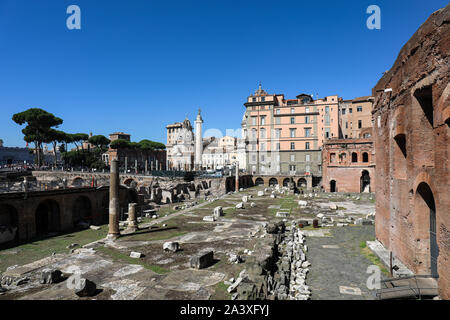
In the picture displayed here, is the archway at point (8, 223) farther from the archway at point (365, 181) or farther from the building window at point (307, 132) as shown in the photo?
the building window at point (307, 132)

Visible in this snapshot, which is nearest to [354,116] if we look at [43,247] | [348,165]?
[348,165]

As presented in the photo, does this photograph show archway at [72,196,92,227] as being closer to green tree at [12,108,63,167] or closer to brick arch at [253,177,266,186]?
brick arch at [253,177,266,186]

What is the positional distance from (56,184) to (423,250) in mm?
22058

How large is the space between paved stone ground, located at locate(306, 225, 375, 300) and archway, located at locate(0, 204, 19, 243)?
17078 mm

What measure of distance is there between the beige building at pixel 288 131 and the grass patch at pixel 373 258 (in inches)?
1383

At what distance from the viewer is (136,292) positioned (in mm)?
8836

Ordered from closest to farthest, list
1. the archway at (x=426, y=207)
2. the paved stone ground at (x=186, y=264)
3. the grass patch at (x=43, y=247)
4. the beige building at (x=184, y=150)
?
the archway at (x=426, y=207) < the paved stone ground at (x=186, y=264) < the grass patch at (x=43, y=247) < the beige building at (x=184, y=150)

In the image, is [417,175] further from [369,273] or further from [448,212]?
[369,273]

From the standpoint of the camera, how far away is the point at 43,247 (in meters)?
14.9

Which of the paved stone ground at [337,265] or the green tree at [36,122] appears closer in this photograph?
the paved stone ground at [337,265]

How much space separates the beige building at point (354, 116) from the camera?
52.9 m

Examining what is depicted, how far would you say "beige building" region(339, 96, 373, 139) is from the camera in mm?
52875

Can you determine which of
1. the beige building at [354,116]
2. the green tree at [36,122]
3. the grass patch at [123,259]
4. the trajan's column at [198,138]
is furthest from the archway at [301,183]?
the green tree at [36,122]

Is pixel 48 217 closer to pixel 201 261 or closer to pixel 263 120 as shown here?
pixel 201 261
